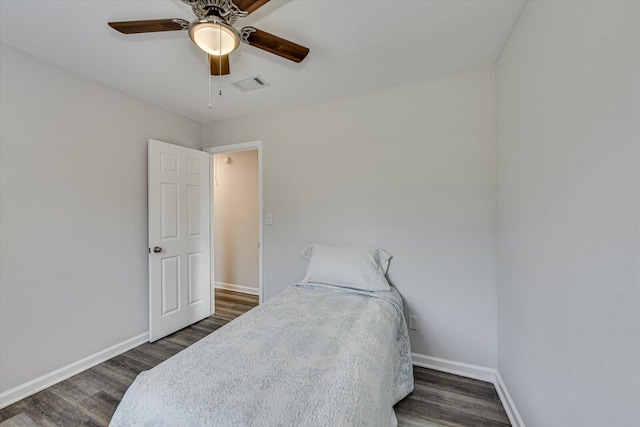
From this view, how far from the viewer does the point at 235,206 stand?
4.18 meters

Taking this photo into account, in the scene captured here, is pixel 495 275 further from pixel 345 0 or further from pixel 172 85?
pixel 172 85

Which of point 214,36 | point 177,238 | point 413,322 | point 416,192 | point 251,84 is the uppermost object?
point 251,84

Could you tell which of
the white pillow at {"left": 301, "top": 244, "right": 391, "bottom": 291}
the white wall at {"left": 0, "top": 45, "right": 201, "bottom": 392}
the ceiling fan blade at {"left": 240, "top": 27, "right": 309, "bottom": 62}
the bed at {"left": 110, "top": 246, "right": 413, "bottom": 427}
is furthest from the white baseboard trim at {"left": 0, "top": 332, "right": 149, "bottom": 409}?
the ceiling fan blade at {"left": 240, "top": 27, "right": 309, "bottom": 62}

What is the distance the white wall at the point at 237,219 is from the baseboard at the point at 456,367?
2659 millimetres

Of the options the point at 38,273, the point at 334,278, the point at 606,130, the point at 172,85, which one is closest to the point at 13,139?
the point at 38,273

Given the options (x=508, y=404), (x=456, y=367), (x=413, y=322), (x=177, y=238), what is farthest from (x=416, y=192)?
(x=177, y=238)

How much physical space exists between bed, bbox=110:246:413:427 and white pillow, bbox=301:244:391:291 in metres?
0.44

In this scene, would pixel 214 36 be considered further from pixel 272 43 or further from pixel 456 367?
pixel 456 367

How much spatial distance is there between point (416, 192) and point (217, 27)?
1.79 meters

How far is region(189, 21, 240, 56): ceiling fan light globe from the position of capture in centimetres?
120

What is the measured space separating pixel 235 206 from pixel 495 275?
11.7ft

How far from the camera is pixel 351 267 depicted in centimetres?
218

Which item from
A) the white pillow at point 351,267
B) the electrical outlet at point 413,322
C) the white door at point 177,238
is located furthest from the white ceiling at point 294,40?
the electrical outlet at point 413,322

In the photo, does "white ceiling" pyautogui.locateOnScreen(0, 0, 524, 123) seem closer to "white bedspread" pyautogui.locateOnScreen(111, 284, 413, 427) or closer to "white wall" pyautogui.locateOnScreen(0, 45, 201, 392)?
"white wall" pyautogui.locateOnScreen(0, 45, 201, 392)
